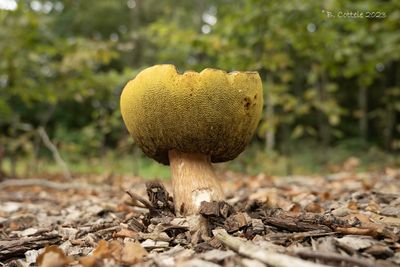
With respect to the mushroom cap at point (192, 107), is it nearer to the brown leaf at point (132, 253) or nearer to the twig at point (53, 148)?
the brown leaf at point (132, 253)

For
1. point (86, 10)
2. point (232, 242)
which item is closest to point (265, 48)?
point (232, 242)

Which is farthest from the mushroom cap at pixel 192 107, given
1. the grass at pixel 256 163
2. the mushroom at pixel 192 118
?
the grass at pixel 256 163

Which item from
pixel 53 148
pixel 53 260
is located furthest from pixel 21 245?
pixel 53 148

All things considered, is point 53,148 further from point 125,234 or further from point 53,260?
point 53,260

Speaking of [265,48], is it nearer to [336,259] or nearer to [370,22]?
[370,22]

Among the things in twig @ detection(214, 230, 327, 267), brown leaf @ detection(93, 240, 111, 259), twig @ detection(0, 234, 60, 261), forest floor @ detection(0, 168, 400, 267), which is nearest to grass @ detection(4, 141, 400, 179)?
forest floor @ detection(0, 168, 400, 267)
